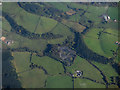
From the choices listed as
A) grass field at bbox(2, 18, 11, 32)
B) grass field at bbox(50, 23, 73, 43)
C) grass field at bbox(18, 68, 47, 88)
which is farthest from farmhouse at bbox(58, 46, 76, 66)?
grass field at bbox(2, 18, 11, 32)

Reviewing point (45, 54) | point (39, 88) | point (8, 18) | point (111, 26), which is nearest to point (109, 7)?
point (111, 26)

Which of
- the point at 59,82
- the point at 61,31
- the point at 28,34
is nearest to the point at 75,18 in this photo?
the point at 61,31

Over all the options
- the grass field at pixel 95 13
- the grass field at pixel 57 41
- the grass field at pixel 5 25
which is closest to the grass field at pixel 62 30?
the grass field at pixel 57 41

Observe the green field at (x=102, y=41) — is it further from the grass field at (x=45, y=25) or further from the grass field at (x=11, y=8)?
the grass field at (x=11, y=8)

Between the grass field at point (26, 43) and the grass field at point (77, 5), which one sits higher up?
the grass field at point (77, 5)

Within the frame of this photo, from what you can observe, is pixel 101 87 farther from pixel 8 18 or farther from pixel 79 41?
pixel 8 18
